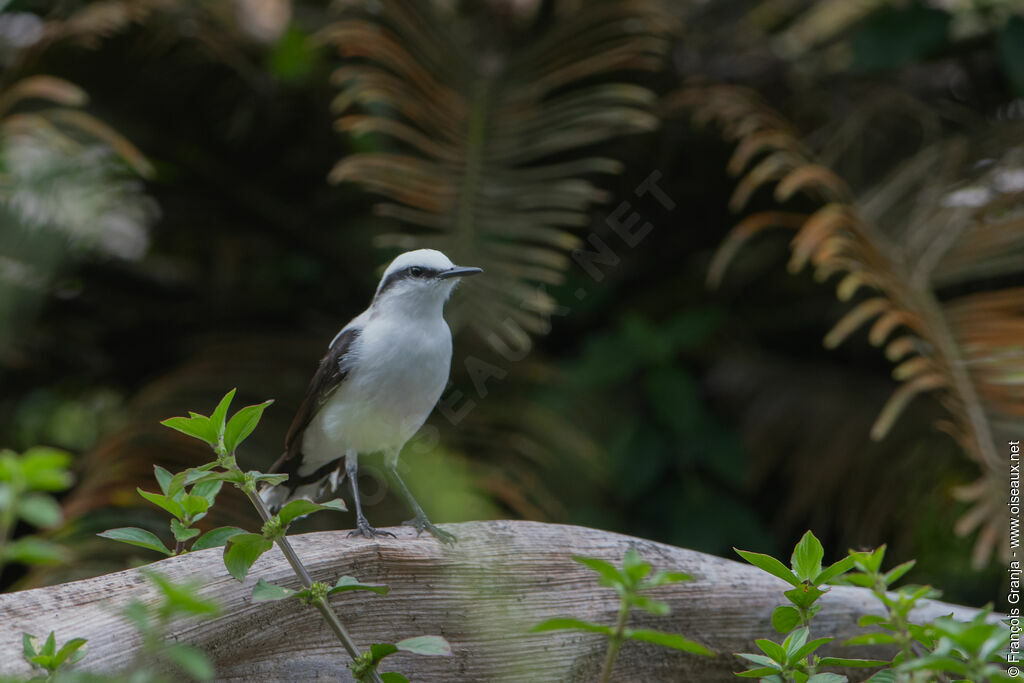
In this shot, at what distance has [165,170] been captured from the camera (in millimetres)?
4172

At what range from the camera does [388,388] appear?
105 inches

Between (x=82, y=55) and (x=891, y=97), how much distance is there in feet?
11.5

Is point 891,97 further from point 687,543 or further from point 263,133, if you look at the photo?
point 263,133

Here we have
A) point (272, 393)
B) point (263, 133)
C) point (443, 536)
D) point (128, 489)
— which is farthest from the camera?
point (263, 133)

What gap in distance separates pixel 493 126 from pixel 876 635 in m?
2.86

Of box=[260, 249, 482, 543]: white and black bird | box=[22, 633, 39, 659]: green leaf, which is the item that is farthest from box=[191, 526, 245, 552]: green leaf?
box=[260, 249, 482, 543]: white and black bird

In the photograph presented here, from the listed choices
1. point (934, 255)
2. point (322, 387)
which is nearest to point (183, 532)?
point (322, 387)

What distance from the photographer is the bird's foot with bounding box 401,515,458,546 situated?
6.92 feet

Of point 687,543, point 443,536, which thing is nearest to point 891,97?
point 687,543

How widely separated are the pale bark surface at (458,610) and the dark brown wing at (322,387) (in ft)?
2.65

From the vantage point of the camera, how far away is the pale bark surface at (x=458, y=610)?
1651mm

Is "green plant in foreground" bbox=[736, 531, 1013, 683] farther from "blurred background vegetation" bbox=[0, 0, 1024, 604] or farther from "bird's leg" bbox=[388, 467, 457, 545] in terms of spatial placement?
"blurred background vegetation" bbox=[0, 0, 1024, 604]

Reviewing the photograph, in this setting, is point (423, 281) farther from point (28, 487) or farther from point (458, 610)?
point (28, 487)

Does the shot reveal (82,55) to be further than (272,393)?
Yes
